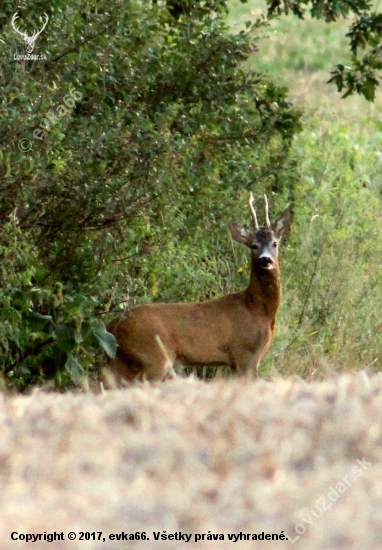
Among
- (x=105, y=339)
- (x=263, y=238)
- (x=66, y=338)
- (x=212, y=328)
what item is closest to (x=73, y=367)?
(x=66, y=338)

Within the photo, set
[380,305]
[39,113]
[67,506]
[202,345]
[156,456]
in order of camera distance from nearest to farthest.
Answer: [67,506], [156,456], [39,113], [202,345], [380,305]

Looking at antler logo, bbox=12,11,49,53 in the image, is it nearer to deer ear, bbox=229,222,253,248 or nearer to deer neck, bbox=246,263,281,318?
deer ear, bbox=229,222,253,248

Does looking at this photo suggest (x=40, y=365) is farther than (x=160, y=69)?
No

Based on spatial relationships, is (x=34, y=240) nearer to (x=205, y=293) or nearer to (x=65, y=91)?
(x=65, y=91)

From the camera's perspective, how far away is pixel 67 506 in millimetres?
1882

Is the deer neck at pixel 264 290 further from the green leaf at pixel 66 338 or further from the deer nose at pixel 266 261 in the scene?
the green leaf at pixel 66 338

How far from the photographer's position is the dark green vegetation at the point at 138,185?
6746mm

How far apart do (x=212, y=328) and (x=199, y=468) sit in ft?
19.3

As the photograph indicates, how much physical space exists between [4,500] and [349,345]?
7.16 m

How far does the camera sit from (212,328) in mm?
7965

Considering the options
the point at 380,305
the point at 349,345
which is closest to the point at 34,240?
the point at 349,345

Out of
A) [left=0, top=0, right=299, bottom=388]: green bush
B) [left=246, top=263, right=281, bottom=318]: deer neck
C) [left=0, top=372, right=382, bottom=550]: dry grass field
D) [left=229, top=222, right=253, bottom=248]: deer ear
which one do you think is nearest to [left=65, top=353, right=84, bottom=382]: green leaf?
[left=0, top=0, right=299, bottom=388]: green bush

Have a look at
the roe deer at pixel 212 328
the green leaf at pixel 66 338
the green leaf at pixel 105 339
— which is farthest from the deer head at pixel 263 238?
the green leaf at pixel 66 338

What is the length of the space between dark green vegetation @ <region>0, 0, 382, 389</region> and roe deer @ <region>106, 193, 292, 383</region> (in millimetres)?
232
